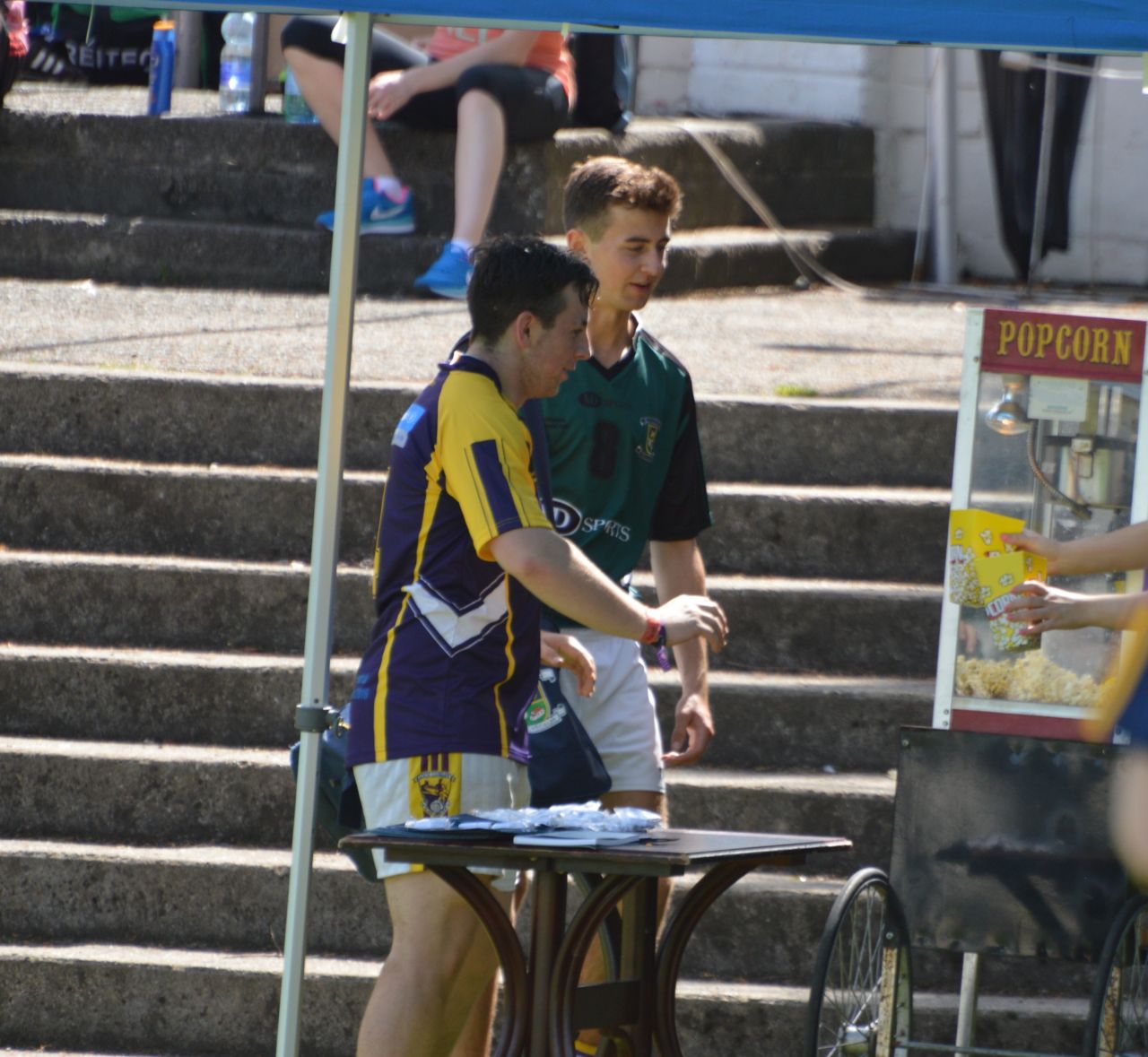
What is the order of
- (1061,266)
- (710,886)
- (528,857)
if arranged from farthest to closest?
(1061,266) → (710,886) → (528,857)

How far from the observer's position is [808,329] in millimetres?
8258

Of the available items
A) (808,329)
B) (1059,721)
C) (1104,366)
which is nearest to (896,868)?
(1059,721)

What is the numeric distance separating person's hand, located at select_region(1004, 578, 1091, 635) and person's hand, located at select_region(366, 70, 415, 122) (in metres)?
4.79

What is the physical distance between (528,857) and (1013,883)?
153 cm

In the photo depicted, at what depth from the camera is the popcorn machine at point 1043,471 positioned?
15.2 ft

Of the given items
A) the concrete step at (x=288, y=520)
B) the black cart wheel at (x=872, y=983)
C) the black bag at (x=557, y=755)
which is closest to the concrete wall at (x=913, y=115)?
the concrete step at (x=288, y=520)

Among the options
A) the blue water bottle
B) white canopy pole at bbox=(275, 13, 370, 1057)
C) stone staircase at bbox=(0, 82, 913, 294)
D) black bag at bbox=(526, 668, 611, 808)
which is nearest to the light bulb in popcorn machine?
black bag at bbox=(526, 668, 611, 808)

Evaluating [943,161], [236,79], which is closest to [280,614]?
[236,79]

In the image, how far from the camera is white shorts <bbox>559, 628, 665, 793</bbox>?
14.0 ft

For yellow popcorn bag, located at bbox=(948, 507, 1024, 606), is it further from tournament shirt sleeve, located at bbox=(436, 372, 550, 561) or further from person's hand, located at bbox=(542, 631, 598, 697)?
tournament shirt sleeve, located at bbox=(436, 372, 550, 561)

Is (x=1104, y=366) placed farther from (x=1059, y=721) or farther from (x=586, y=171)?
(x=586, y=171)

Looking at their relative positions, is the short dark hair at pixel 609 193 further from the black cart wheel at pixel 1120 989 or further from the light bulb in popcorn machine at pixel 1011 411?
the black cart wheel at pixel 1120 989

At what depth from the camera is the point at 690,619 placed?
12.6 ft

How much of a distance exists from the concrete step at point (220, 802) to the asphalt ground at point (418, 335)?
163 centimetres
